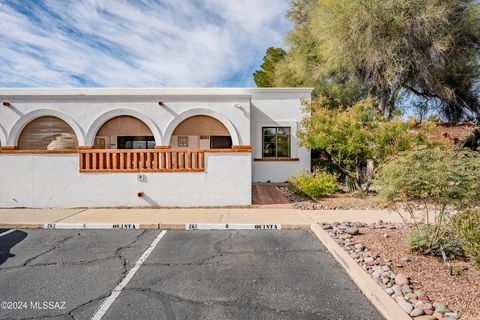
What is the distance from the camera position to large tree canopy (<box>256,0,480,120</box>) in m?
11.7

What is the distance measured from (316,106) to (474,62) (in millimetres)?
10674

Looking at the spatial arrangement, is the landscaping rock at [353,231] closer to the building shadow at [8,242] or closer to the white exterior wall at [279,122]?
the building shadow at [8,242]

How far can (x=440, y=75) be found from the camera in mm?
13352

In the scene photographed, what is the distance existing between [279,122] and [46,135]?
977 centimetres

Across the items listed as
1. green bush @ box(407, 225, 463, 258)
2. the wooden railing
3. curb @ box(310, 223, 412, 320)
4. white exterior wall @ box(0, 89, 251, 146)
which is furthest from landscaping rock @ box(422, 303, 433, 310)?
white exterior wall @ box(0, 89, 251, 146)

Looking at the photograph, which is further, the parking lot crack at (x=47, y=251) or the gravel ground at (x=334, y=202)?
the gravel ground at (x=334, y=202)

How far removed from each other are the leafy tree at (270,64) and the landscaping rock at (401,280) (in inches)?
806

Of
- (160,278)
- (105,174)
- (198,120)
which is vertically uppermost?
(198,120)

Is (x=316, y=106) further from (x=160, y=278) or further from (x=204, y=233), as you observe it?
(x=160, y=278)

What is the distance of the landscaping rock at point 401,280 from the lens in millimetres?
3359

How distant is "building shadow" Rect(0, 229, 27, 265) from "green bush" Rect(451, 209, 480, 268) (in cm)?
746

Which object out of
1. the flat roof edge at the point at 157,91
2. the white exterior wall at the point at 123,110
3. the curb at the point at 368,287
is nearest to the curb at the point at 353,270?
the curb at the point at 368,287

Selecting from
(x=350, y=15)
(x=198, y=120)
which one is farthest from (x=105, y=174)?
(x=350, y=15)

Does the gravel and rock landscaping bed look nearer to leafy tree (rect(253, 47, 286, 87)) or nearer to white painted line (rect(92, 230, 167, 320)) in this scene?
white painted line (rect(92, 230, 167, 320))
